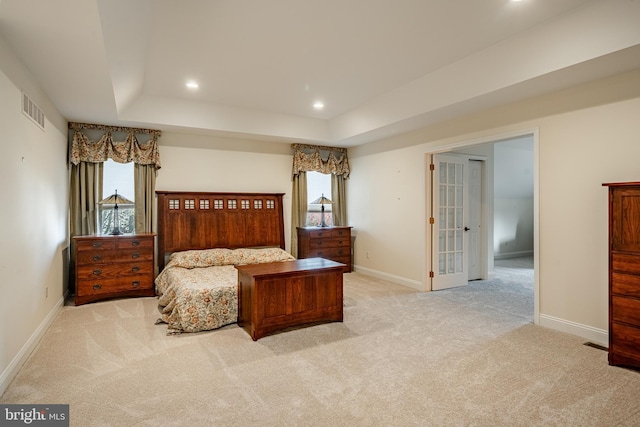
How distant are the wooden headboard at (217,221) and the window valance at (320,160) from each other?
30.1 inches

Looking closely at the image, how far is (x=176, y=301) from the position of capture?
355 cm

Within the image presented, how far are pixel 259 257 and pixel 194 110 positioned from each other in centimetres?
239

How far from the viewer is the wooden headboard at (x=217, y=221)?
5.17 m

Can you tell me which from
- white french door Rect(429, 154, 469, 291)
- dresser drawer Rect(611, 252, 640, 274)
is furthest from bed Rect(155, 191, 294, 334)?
dresser drawer Rect(611, 252, 640, 274)

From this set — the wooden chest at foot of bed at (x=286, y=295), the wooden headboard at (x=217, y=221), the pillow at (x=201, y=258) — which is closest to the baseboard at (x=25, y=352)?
the pillow at (x=201, y=258)

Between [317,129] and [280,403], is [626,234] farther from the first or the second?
[317,129]

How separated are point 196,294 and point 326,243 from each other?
3.09m

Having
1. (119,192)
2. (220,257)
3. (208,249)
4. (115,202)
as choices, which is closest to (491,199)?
(220,257)

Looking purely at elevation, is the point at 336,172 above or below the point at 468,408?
above

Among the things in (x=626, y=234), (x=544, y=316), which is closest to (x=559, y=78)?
(x=626, y=234)

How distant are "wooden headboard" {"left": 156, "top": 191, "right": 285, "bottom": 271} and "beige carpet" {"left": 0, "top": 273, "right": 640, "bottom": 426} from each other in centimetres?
163

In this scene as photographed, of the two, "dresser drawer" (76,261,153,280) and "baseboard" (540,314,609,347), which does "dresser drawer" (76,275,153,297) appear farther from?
"baseboard" (540,314,609,347)

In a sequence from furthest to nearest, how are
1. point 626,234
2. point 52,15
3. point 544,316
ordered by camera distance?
point 544,316 < point 626,234 < point 52,15

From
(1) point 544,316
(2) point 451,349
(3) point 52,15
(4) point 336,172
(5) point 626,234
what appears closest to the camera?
(3) point 52,15
